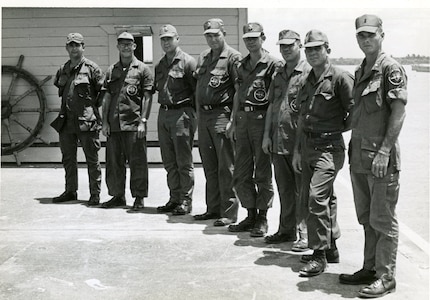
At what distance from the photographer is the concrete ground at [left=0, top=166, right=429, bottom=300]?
3666 mm

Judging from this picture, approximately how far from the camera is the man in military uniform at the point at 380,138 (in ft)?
11.2

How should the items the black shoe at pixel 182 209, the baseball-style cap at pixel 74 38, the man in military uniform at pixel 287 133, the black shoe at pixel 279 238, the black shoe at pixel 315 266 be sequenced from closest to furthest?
1. the black shoe at pixel 315 266
2. the man in military uniform at pixel 287 133
3. the black shoe at pixel 279 238
4. the black shoe at pixel 182 209
5. the baseball-style cap at pixel 74 38

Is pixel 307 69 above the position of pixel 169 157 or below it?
above

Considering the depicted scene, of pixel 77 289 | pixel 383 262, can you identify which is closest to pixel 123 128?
pixel 77 289

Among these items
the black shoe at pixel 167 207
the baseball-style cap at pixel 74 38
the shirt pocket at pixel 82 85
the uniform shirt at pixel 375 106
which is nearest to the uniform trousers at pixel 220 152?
the black shoe at pixel 167 207

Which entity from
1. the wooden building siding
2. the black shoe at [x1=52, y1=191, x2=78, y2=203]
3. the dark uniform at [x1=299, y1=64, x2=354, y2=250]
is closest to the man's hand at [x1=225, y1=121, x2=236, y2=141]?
the dark uniform at [x1=299, y1=64, x2=354, y2=250]

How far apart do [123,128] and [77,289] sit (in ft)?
7.80

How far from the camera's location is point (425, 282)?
3779mm

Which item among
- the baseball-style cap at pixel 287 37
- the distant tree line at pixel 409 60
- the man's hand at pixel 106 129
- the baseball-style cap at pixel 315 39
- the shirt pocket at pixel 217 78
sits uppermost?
the baseball-style cap at pixel 287 37

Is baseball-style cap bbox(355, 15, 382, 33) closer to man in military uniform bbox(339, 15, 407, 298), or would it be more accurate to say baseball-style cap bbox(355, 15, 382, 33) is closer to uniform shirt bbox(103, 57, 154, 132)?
man in military uniform bbox(339, 15, 407, 298)

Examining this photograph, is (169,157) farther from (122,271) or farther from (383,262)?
(383,262)

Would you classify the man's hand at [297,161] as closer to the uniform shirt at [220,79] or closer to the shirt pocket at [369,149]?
the shirt pocket at [369,149]

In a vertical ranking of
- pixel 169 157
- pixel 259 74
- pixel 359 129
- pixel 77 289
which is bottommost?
pixel 77 289

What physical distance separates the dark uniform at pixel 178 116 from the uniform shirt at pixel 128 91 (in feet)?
0.55
